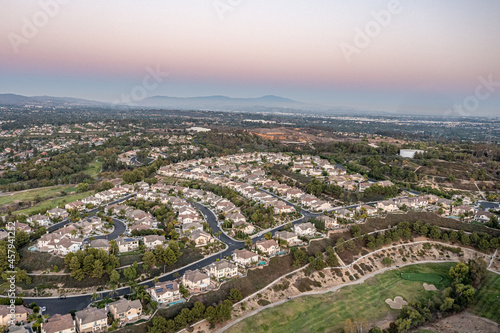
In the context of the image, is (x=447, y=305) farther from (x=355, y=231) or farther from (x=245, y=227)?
(x=245, y=227)

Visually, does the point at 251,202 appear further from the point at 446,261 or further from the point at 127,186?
the point at 446,261

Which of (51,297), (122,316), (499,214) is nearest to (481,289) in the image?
(499,214)

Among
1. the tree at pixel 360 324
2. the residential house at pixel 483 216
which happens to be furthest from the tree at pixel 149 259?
the residential house at pixel 483 216

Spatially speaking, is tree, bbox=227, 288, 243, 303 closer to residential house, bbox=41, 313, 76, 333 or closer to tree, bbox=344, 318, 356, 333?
tree, bbox=344, 318, 356, 333

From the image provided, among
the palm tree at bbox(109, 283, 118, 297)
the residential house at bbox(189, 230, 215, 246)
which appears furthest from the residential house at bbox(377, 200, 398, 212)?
the palm tree at bbox(109, 283, 118, 297)

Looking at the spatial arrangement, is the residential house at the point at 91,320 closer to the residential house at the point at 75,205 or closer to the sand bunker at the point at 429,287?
the residential house at the point at 75,205
